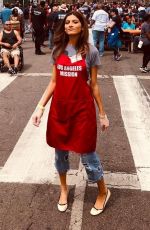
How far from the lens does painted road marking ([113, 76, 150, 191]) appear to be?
5188 millimetres

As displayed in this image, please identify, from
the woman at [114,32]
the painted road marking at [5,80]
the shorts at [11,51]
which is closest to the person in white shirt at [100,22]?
the woman at [114,32]

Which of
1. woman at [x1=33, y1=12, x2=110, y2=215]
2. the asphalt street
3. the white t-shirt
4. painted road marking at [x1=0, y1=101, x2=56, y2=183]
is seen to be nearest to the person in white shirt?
the white t-shirt

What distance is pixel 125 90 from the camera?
31.0 feet

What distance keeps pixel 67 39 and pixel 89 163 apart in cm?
122

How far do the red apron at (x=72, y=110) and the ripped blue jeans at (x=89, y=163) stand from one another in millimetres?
96

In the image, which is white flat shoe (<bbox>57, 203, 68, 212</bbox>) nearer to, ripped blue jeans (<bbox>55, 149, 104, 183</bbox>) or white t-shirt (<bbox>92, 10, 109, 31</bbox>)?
ripped blue jeans (<bbox>55, 149, 104, 183</bbox>)

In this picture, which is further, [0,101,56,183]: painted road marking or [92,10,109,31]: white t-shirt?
[92,10,109,31]: white t-shirt

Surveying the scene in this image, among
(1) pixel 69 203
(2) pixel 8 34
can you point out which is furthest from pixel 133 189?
(2) pixel 8 34

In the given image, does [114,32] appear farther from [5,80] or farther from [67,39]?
[67,39]

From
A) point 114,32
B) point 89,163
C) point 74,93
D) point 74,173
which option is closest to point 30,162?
point 74,173

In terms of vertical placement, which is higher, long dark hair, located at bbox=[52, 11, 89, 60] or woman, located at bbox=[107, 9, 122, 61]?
long dark hair, located at bbox=[52, 11, 89, 60]

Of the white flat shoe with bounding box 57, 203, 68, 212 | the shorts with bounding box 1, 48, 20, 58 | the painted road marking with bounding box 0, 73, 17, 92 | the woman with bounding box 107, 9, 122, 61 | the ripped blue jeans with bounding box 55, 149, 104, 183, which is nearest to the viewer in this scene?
the ripped blue jeans with bounding box 55, 149, 104, 183

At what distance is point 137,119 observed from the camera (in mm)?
7203

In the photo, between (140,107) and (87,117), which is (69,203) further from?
(140,107)
